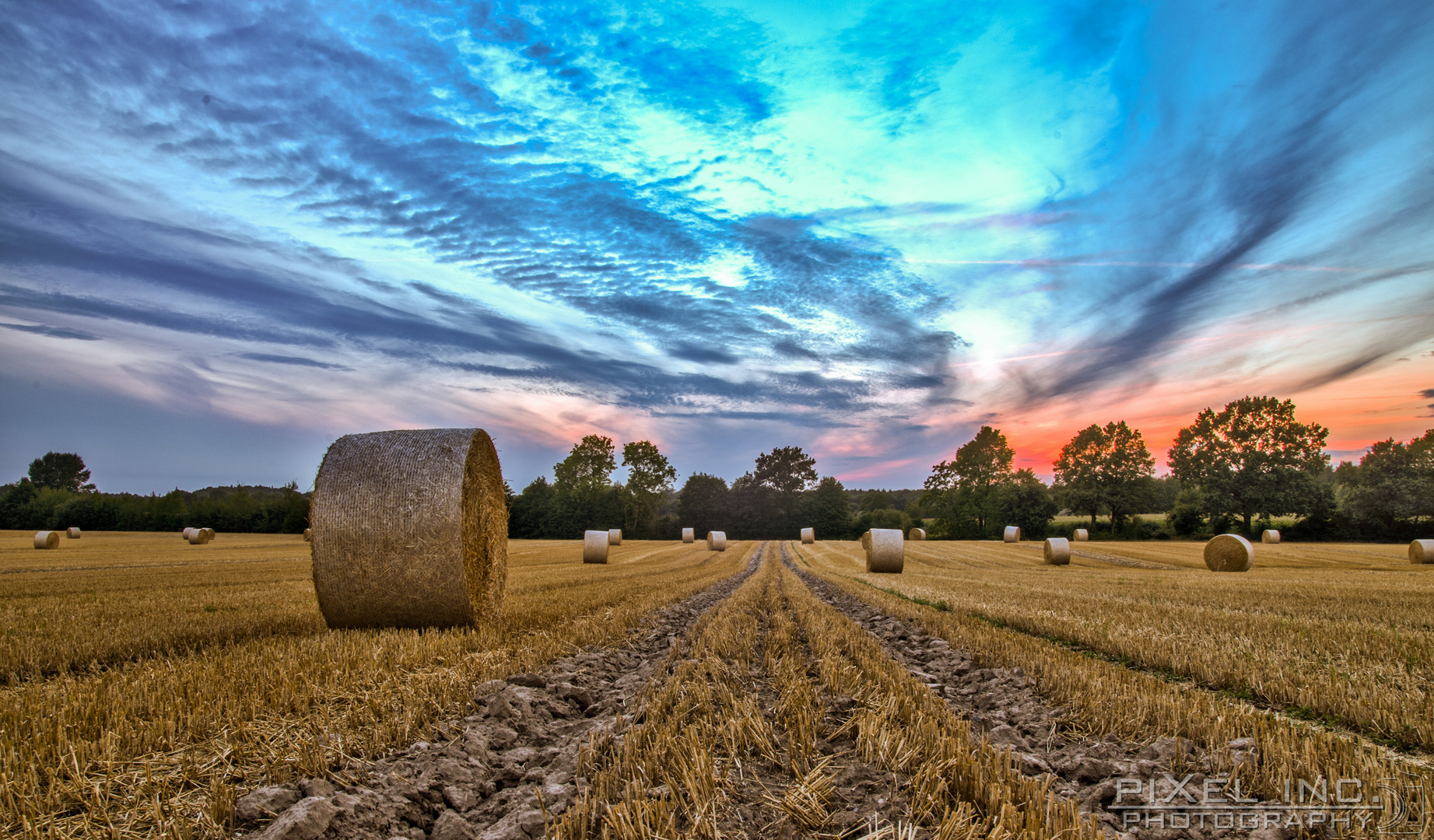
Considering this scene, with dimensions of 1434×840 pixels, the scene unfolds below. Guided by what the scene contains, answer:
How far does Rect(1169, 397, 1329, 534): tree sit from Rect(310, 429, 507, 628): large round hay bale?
61798 millimetres

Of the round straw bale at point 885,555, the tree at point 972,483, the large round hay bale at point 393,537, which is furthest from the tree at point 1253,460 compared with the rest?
the large round hay bale at point 393,537

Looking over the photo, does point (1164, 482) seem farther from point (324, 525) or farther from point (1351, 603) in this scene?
point (324, 525)

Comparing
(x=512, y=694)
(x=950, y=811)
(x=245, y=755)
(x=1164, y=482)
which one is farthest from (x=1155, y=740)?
(x=1164, y=482)

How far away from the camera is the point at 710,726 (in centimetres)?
368

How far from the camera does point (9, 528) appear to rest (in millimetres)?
53500

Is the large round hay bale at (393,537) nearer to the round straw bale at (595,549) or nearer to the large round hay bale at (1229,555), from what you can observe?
the round straw bale at (595,549)

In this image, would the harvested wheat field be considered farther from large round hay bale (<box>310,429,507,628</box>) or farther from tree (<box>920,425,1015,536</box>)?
tree (<box>920,425,1015,536</box>)

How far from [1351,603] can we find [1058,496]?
2330 inches

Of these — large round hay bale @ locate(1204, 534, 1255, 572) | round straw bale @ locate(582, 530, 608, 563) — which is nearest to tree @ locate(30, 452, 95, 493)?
round straw bale @ locate(582, 530, 608, 563)

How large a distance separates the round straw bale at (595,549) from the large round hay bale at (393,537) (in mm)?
17050

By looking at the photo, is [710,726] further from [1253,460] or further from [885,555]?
[1253,460]

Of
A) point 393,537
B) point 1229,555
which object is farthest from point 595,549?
point 1229,555

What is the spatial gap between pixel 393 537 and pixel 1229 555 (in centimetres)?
2691

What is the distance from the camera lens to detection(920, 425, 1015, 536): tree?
63.1m
